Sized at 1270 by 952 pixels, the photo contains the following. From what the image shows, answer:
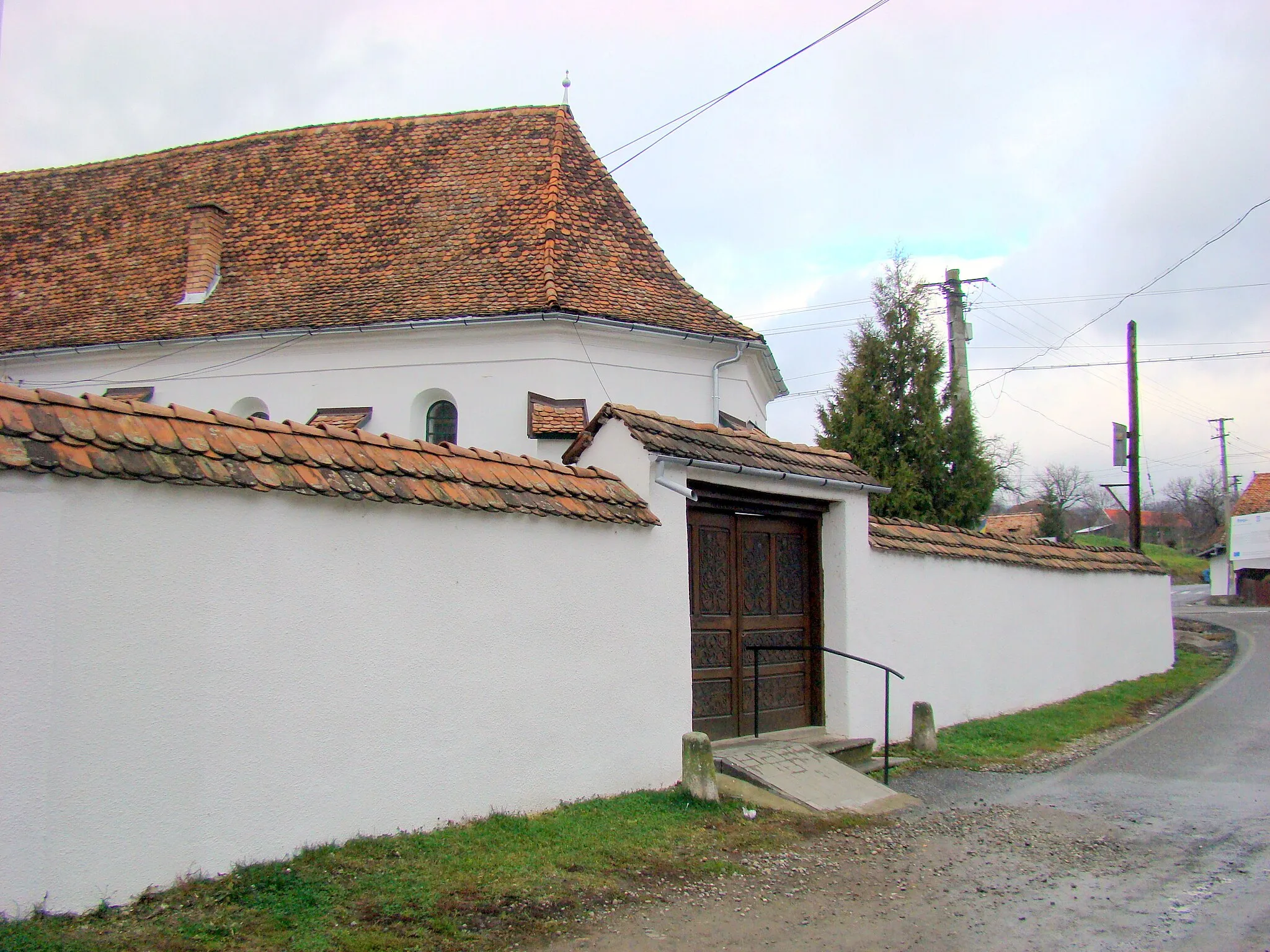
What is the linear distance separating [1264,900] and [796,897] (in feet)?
8.77

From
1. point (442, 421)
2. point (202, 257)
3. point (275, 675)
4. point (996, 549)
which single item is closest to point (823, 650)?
point (996, 549)

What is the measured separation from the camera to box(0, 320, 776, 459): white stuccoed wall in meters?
17.2

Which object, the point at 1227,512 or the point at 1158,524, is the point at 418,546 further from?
the point at 1158,524

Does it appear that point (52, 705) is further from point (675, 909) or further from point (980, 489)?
point (980, 489)

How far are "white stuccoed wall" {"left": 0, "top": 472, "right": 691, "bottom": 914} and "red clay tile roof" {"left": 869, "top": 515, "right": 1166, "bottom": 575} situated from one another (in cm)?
455

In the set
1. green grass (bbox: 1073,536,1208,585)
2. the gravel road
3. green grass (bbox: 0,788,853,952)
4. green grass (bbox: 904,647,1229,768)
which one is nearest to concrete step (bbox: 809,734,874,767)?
the gravel road

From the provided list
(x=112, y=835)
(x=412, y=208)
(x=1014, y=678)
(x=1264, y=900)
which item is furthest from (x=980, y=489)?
(x=112, y=835)

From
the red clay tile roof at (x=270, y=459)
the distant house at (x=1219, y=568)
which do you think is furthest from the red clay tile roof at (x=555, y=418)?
the distant house at (x=1219, y=568)

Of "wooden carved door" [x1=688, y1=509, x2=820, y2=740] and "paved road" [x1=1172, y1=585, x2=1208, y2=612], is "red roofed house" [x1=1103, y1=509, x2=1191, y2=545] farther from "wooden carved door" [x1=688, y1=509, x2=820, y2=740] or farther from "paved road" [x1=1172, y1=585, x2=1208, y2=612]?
"wooden carved door" [x1=688, y1=509, x2=820, y2=740]

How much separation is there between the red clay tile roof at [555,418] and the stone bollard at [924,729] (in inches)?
292

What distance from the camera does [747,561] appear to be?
9930mm

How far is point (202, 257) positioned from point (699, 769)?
49.4ft

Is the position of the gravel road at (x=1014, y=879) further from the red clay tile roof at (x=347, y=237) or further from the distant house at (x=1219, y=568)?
the distant house at (x=1219, y=568)

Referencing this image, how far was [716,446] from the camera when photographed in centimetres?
923
